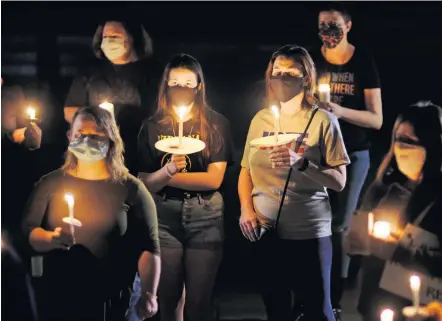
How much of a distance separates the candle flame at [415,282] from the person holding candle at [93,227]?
101 centimetres

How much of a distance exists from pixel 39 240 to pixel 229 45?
1101mm

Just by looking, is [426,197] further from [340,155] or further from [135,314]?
[135,314]

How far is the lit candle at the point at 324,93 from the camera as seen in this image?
272 centimetres

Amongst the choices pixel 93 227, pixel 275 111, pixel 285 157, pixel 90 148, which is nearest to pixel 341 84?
pixel 275 111

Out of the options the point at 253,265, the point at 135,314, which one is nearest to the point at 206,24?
the point at 253,265

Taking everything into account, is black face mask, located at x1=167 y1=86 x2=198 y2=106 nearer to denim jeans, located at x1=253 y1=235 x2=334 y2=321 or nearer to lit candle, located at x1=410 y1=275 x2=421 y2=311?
denim jeans, located at x1=253 y1=235 x2=334 y2=321

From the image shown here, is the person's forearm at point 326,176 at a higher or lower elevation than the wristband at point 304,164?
lower

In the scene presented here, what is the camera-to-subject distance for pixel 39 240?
9.00 feet

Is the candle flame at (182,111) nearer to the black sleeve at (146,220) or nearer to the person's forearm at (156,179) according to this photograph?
the person's forearm at (156,179)

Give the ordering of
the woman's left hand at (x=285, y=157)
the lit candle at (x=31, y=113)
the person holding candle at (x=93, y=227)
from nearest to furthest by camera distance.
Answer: the woman's left hand at (x=285, y=157), the person holding candle at (x=93, y=227), the lit candle at (x=31, y=113)

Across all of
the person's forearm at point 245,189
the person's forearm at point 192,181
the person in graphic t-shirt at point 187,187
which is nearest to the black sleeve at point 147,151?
the person in graphic t-shirt at point 187,187

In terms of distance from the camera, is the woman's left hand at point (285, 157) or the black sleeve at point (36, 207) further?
the black sleeve at point (36, 207)

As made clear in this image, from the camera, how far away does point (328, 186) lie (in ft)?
8.82

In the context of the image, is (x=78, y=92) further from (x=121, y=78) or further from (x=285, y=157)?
(x=285, y=157)
